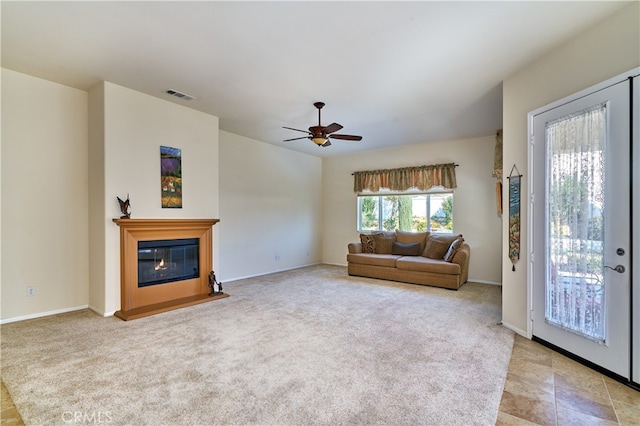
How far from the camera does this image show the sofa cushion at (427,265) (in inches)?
207

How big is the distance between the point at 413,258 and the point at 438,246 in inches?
21.4

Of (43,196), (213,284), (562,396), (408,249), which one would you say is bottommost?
(562,396)

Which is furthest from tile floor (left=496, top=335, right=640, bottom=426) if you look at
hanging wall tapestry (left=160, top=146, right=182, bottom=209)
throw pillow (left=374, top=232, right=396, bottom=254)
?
hanging wall tapestry (left=160, top=146, right=182, bottom=209)

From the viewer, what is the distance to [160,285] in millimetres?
4246

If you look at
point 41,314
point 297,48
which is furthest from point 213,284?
point 297,48

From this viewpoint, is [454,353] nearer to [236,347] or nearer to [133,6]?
[236,347]

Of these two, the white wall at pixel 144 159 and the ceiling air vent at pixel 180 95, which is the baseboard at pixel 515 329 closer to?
the white wall at pixel 144 159

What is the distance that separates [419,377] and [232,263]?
4.40 m

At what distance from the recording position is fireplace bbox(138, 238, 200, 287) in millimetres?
4102

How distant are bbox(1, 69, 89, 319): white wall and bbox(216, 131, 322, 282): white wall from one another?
2019 millimetres

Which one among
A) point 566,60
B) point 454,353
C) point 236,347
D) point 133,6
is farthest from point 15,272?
point 566,60

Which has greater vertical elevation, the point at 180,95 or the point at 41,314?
the point at 180,95

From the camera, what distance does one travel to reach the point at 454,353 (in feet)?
9.12

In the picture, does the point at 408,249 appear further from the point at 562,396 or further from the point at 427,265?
the point at 562,396
